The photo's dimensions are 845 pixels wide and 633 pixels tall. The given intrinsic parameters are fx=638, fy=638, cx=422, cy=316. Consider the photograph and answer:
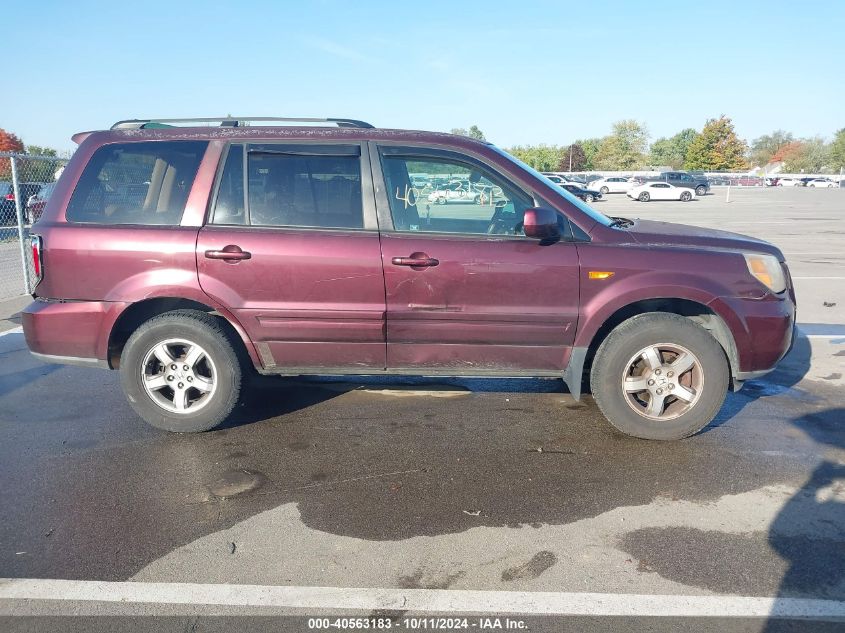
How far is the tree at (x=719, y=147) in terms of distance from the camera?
289ft

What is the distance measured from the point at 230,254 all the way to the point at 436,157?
4.90 feet

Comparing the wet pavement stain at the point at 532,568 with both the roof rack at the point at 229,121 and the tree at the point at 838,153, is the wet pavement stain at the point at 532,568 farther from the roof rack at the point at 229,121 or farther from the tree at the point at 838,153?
the tree at the point at 838,153

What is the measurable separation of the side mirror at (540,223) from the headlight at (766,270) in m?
1.30

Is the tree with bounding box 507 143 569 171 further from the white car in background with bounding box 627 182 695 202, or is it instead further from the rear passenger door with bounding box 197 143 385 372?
the rear passenger door with bounding box 197 143 385 372

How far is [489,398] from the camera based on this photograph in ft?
16.8

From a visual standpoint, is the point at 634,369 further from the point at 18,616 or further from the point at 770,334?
the point at 18,616

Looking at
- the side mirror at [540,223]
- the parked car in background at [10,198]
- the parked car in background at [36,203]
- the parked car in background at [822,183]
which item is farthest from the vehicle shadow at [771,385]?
the parked car in background at [822,183]

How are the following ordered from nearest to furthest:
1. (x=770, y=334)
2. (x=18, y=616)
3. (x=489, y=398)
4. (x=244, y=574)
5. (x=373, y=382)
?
(x=18, y=616) < (x=244, y=574) < (x=770, y=334) < (x=489, y=398) < (x=373, y=382)

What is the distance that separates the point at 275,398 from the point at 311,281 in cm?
143

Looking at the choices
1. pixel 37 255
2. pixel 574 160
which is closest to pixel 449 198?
pixel 37 255

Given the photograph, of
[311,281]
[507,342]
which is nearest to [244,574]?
[311,281]

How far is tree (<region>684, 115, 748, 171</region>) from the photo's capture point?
88062 millimetres

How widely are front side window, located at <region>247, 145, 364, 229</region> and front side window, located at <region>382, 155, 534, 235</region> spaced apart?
27 centimetres

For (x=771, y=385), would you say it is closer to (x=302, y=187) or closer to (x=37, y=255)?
(x=302, y=187)
